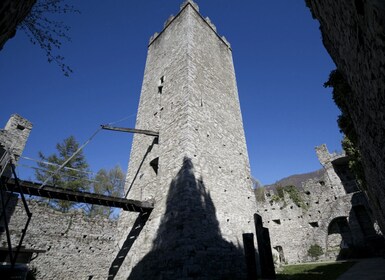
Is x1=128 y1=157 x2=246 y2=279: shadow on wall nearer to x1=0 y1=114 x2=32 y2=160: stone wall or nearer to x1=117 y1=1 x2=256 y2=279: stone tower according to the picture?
x1=117 y1=1 x2=256 y2=279: stone tower

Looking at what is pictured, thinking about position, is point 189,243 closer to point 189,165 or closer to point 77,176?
point 189,165

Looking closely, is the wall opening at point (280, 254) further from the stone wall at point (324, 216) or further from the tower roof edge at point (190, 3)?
the tower roof edge at point (190, 3)

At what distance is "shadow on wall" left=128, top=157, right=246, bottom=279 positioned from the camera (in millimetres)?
7219

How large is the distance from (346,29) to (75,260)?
41.5 feet

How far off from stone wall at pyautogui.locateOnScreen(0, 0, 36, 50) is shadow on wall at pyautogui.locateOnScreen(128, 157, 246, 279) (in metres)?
6.49

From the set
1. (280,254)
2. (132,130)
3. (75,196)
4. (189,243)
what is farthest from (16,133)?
(280,254)

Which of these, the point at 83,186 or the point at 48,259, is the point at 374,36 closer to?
the point at 48,259

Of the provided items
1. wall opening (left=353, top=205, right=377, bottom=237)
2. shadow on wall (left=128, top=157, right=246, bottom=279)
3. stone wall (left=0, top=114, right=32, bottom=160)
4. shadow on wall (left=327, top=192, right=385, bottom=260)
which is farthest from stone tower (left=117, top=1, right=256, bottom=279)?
wall opening (left=353, top=205, right=377, bottom=237)

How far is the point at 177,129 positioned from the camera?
10.0 metres

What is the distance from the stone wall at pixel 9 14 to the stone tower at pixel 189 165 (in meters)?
6.49

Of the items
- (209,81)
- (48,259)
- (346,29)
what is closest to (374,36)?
(346,29)

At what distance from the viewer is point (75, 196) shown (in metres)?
8.35

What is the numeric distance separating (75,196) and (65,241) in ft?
13.0

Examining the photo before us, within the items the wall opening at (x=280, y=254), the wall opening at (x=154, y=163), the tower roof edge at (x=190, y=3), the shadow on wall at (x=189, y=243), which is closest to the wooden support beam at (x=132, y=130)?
the wall opening at (x=154, y=163)
